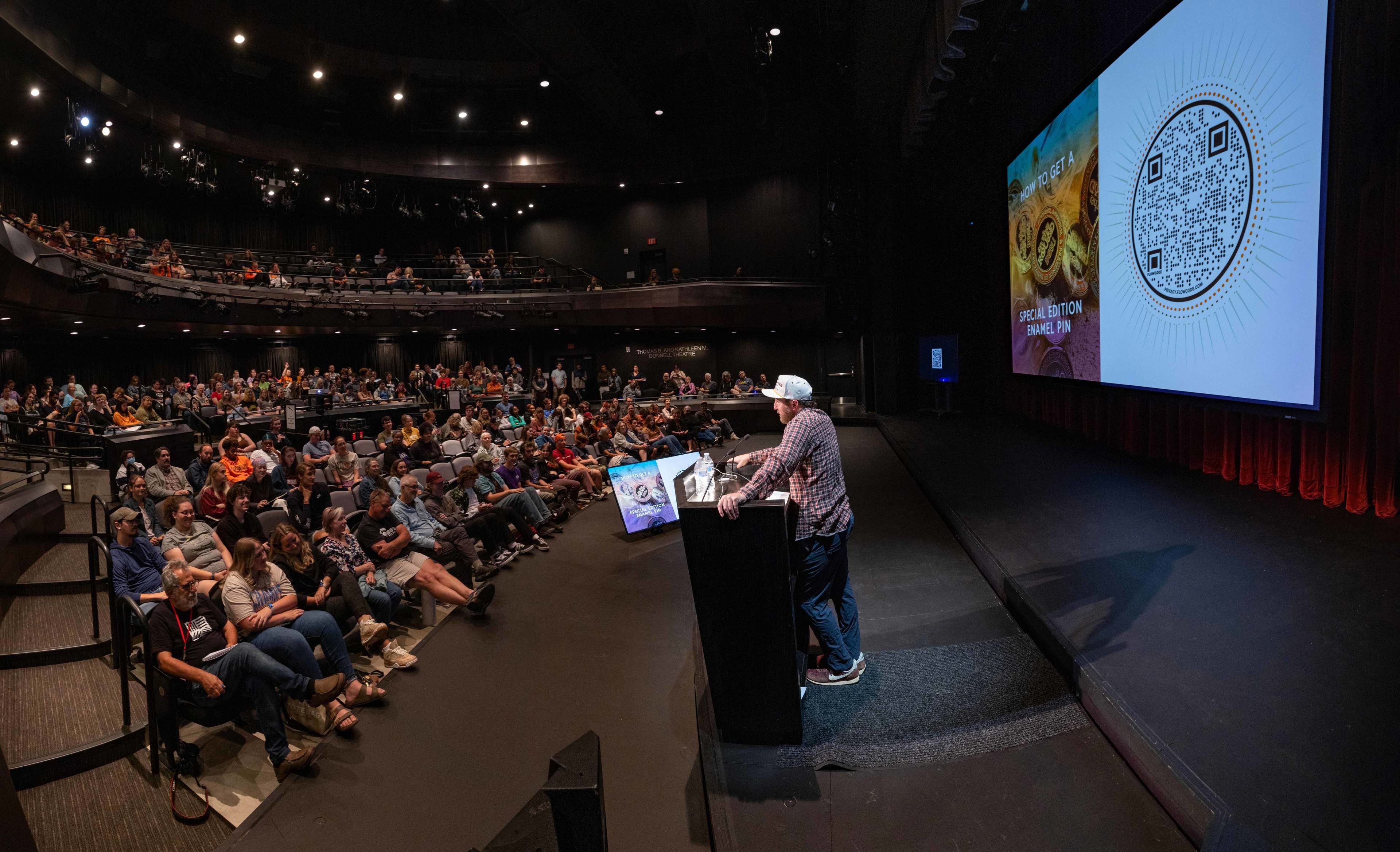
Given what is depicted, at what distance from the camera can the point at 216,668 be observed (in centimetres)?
322

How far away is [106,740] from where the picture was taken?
3.27 metres

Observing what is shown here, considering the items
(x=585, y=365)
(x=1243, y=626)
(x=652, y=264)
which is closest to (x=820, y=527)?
(x=1243, y=626)

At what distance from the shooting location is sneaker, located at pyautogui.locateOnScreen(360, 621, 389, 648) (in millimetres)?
3965

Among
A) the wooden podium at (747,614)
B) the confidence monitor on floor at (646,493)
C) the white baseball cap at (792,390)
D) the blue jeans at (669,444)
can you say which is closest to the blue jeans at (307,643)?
the wooden podium at (747,614)

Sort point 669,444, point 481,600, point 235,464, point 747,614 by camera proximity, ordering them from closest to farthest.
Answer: point 747,614
point 481,600
point 235,464
point 669,444

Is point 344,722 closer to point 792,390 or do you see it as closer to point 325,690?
point 325,690

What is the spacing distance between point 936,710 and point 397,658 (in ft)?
9.87

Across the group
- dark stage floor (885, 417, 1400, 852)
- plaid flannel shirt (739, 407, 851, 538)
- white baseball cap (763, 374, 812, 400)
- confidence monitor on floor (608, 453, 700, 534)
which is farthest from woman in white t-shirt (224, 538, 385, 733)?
dark stage floor (885, 417, 1400, 852)

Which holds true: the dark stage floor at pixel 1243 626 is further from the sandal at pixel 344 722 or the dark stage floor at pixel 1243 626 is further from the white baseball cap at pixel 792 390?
the sandal at pixel 344 722

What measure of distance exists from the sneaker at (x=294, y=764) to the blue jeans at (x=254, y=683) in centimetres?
8

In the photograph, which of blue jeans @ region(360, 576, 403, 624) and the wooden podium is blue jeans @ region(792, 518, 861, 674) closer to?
the wooden podium

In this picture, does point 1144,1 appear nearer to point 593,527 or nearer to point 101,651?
point 593,527

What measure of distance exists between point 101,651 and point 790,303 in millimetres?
15425

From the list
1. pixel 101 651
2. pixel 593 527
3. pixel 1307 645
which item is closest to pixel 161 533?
pixel 101 651
